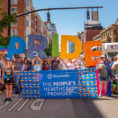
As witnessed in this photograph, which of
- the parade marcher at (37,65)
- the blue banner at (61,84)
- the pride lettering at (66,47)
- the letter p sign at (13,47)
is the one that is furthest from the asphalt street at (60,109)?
the letter p sign at (13,47)

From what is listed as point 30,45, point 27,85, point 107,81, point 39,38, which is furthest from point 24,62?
point 107,81

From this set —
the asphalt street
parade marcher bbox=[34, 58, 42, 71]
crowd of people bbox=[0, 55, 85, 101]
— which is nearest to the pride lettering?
crowd of people bbox=[0, 55, 85, 101]

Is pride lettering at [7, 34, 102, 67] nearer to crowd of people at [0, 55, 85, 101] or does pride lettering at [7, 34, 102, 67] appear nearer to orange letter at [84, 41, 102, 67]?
orange letter at [84, 41, 102, 67]

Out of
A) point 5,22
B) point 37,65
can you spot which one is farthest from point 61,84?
point 5,22

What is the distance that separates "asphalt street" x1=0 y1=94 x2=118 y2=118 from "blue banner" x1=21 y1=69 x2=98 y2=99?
0.31 meters

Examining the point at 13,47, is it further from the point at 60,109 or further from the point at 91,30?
the point at 91,30

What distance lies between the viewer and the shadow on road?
193 inches

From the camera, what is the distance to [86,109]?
5.48m

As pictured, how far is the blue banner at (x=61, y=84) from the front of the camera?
275 inches

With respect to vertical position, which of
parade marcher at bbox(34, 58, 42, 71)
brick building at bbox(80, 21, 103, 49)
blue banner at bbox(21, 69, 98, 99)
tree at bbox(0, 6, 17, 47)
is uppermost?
brick building at bbox(80, 21, 103, 49)

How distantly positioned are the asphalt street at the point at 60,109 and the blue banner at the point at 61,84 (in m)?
0.31

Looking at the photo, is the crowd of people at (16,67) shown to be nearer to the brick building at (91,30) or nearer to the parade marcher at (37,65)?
the parade marcher at (37,65)

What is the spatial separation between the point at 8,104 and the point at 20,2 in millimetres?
50676

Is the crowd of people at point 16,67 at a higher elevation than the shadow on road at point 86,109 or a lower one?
higher
